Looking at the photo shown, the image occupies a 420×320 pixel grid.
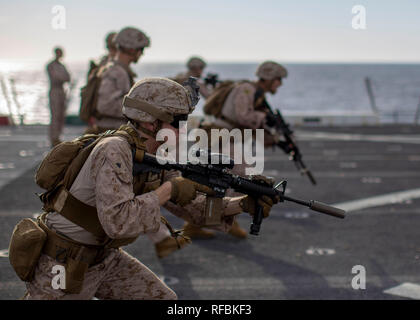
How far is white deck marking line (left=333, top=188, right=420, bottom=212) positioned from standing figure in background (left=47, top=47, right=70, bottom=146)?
710cm

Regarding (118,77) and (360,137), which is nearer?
(118,77)

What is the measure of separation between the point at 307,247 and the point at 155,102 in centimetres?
422

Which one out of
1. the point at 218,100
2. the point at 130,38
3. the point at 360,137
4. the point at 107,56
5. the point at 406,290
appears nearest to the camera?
the point at 406,290

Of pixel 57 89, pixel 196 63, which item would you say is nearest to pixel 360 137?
pixel 57 89

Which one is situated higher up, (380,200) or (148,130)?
(148,130)

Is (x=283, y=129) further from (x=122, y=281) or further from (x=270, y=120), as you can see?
(x=122, y=281)

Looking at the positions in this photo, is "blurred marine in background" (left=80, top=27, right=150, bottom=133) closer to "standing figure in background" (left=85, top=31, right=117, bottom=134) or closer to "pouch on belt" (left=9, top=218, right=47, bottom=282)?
"standing figure in background" (left=85, top=31, right=117, bottom=134)

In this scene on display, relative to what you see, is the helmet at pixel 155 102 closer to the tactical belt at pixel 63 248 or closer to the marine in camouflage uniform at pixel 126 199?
the marine in camouflage uniform at pixel 126 199

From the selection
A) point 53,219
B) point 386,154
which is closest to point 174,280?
point 53,219

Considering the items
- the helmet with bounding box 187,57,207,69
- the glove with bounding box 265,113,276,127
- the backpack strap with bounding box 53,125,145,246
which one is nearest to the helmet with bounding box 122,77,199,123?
the backpack strap with bounding box 53,125,145,246

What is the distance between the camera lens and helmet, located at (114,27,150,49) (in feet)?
20.8

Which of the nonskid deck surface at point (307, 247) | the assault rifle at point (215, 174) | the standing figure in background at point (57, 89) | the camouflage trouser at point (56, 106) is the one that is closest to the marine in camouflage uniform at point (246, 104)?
the nonskid deck surface at point (307, 247)

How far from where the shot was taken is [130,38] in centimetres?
635
